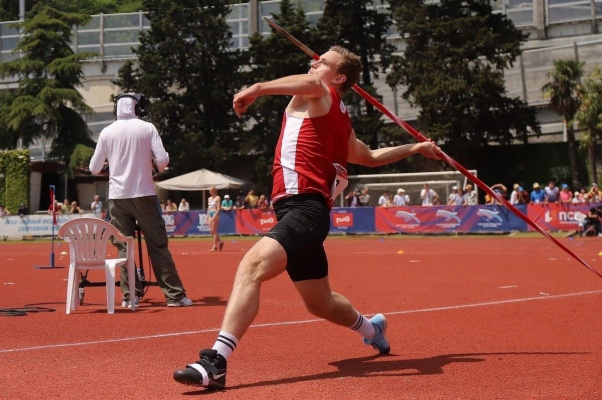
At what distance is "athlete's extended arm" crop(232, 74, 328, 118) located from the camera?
219 inches

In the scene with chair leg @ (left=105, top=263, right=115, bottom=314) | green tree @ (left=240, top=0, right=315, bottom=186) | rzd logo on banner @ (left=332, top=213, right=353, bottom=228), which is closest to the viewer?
chair leg @ (left=105, top=263, right=115, bottom=314)

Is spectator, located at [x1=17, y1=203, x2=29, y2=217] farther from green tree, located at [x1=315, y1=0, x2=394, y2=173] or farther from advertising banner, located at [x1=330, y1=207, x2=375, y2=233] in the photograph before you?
advertising banner, located at [x1=330, y1=207, x2=375, y2=233]

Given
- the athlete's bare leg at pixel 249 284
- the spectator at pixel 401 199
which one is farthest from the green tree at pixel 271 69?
the athlete's bare leg at pixel 249 284

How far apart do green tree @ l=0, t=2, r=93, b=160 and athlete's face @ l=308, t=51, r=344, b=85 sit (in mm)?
50386

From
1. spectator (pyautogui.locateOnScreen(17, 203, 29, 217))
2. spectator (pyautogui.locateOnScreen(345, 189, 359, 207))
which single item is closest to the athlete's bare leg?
spectator (pyautogui.locateOnScreen(345, 189, 359, 207))

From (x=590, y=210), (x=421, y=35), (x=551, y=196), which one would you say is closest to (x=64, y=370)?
(x=590, y=210)

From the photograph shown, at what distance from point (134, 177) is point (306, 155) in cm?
449

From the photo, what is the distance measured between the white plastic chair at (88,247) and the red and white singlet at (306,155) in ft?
14.0

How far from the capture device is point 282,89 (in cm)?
571

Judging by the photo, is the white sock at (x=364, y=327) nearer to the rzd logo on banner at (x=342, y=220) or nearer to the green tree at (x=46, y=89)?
the rzd logo on banner at (x=342, y=220)

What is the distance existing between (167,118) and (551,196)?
1030 inches

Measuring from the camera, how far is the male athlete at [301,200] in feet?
18.6

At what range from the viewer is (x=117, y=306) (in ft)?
35.4

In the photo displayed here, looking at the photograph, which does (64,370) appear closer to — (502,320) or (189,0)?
(502,320)
